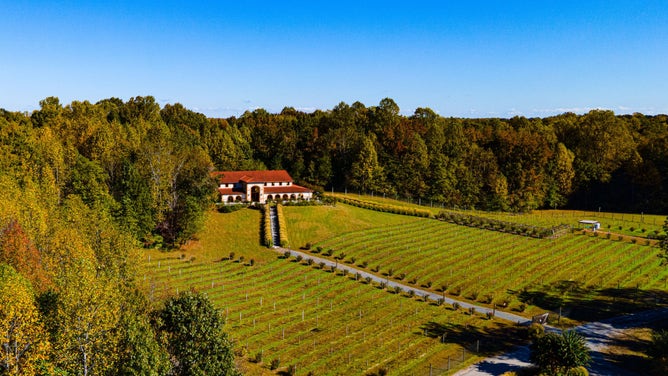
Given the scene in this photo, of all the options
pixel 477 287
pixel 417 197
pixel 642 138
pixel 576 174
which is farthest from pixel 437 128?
pixel 477 287

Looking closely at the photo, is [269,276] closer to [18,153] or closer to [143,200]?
[143,200]

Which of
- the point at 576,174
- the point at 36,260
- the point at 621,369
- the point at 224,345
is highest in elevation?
the point at 576,174

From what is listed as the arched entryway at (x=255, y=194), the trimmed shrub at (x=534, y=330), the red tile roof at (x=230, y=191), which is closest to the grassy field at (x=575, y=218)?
the arched entryway at (x=255, y=194)

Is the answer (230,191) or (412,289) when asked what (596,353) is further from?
(230,191)

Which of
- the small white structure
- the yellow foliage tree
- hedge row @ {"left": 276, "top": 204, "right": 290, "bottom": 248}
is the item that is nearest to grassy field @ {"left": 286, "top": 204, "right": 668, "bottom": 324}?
hedge row @ {"left": 276, "top": 204, "right": 290, "bottom": 248}

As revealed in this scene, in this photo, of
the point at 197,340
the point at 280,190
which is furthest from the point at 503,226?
the point at 197,340

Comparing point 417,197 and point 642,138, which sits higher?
point 642,138
